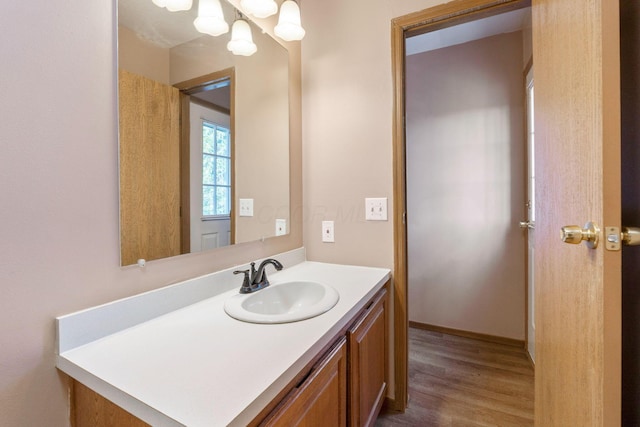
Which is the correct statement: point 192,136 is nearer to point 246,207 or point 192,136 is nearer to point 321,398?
point 246,207

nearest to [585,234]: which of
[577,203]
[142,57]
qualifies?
[577,203]

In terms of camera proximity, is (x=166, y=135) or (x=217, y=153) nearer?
(x=166, y=135)

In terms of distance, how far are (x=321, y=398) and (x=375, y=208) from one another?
1001 millimetres

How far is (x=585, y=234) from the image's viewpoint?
643 millimetres

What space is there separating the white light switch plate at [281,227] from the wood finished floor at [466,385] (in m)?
1.14

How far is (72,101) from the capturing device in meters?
0.78

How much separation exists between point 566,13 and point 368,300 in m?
1.12

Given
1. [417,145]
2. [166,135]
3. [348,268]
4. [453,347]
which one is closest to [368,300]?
[348,268]

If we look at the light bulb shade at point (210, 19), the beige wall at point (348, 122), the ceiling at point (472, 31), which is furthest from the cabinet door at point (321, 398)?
the ceiling at point (472, 31)

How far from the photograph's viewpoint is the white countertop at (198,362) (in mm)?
541

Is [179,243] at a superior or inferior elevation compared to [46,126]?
inferior

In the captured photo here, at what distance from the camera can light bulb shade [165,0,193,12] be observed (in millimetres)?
1051

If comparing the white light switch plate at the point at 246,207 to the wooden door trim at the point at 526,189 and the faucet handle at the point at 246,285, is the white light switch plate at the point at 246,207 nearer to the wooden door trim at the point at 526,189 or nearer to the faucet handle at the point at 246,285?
the faucet handle at the point at 246,285

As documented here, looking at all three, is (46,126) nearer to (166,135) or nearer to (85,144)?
(85,144)
